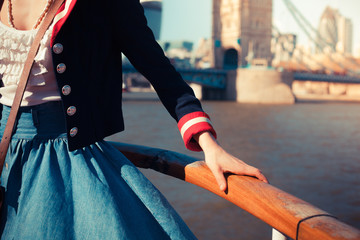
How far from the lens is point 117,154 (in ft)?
2.72

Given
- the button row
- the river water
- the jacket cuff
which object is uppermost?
the button row

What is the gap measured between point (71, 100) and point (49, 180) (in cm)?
16

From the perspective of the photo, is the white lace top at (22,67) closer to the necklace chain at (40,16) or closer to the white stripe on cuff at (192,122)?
the necklace chain at (40,16)

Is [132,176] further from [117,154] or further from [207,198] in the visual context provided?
[207,198]

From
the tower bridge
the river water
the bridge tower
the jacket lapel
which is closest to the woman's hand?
the jacket lapel

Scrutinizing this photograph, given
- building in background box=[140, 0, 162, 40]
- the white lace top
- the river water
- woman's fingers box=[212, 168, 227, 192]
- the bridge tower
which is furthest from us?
the bridge tower

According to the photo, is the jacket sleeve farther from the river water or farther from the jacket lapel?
the river water

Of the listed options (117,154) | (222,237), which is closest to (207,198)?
(222,237)

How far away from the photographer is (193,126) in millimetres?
806

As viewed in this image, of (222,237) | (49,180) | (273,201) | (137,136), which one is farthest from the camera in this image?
(137,136)

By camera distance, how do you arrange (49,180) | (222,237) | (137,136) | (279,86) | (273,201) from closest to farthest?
(273,201)
(49,180)
(222,237)
(137,136)
(279,86)

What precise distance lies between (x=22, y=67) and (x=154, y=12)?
0.94m

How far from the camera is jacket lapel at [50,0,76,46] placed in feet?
2.61

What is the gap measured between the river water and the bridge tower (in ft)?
60.6
